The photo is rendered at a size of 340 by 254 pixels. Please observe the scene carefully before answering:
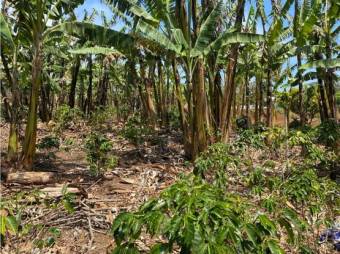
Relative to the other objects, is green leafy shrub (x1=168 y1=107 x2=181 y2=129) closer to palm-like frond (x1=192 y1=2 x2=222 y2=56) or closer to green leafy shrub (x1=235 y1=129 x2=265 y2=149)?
palm-like frond (x1=192 y1=2 x2=222 y2=56)

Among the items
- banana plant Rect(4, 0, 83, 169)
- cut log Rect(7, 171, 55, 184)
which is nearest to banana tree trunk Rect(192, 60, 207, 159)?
banana plant Rect(4, 0, 83, 169)

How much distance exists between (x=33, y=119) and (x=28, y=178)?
4.90 feet

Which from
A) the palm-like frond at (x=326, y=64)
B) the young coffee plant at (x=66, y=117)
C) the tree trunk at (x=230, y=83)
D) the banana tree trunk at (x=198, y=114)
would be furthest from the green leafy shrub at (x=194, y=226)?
the young coffee plant at (x=66, y=117)

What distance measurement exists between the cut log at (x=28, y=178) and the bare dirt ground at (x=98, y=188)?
16 cm

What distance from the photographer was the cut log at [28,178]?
8.20 metres

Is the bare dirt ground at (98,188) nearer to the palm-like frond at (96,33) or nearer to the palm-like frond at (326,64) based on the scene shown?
the palm-like frond at (96,33)

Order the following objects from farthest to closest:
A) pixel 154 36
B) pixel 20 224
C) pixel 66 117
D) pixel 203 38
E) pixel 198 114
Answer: pixel 66 117 → pixel 198 114 → pixel 203 38 → pixel 154 36 → pixel 20 224

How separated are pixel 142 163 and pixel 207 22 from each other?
3855mm

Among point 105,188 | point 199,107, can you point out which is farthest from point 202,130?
point 105,188

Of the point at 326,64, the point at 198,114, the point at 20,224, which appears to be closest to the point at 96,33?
the point at 198,114

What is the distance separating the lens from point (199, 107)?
10734 millimetres

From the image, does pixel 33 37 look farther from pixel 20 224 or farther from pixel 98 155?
pixel 20 224

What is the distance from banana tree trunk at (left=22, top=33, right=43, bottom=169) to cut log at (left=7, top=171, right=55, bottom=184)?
752 millimetres

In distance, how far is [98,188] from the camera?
8.36 metres
